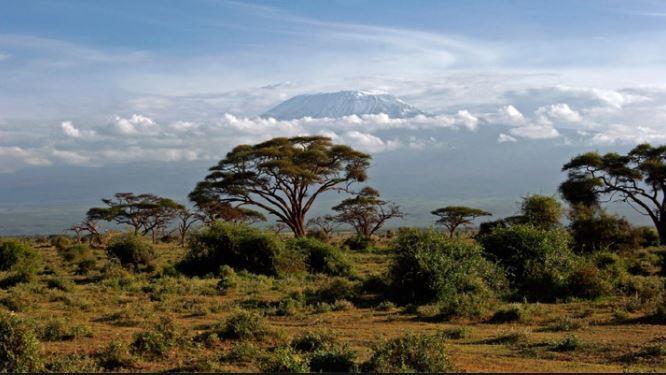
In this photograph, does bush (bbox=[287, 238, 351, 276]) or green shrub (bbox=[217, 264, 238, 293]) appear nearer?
green shrub (bbox=[217, 264, 238, 293])

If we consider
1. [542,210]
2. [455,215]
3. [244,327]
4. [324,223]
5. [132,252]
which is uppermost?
[542,210]

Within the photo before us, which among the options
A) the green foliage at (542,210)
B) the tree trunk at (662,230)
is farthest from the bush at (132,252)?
the tree trunk at (662,230)

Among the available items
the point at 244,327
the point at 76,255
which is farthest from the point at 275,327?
the point at 76,255

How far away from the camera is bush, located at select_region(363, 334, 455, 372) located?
8.30 meters

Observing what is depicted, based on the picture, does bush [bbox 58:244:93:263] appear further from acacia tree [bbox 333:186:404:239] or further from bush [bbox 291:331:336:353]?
bush [bbox 291:331:336:353]

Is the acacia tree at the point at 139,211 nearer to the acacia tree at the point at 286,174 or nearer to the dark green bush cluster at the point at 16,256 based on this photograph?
the acacia tree at the point at 286,174

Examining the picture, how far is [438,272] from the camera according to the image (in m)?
16.9

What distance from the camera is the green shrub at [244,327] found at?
1159 cm

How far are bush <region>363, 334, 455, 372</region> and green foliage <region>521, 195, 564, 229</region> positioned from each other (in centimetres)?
2240

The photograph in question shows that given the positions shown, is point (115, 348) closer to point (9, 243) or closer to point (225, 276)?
point (225, 276)

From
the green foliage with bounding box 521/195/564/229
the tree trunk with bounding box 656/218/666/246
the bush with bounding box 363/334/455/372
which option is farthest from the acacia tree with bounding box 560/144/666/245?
the bush with bounding box 363/334/455/372

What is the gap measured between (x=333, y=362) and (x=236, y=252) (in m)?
17.7

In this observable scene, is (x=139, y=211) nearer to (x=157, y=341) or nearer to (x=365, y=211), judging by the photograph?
(x=365, y=211)

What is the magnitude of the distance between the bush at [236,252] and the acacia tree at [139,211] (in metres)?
29.8
